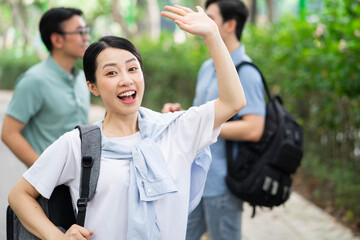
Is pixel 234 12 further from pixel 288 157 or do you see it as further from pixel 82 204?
pixel 82 204

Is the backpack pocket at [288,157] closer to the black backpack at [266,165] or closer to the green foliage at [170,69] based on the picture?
the black backpack at [266,165]

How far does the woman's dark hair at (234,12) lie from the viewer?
3604mm

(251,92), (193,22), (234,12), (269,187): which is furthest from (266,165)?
(193,22)

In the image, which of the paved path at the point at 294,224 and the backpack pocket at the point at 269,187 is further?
the paved path at the point at 294,224

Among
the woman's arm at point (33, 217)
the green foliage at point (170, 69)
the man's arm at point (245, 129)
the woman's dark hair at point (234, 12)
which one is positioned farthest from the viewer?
the green foliage at point (170, 69)

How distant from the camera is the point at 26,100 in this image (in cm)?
340

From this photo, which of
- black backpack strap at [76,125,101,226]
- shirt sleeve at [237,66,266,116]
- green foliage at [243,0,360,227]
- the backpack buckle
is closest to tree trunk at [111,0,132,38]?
green foliage at [243,0,360,227]

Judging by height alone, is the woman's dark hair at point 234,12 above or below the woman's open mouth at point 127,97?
above

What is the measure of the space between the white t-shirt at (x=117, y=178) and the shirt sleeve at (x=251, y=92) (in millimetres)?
1033

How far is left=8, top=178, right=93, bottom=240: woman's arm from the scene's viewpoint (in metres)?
2.12

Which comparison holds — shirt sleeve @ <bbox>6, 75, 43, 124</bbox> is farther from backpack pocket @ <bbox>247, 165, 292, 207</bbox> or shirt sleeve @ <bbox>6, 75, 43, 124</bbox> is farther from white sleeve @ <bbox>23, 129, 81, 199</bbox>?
backpack pocket @ <bbox>247, 165, 292, 207</bbox>

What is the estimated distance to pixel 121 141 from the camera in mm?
2312

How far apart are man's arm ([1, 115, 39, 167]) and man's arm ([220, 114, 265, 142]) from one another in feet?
3.78

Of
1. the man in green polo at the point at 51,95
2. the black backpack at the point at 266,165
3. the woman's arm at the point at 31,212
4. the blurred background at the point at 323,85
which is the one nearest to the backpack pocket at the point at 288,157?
the black backpack at the point at 266,165
